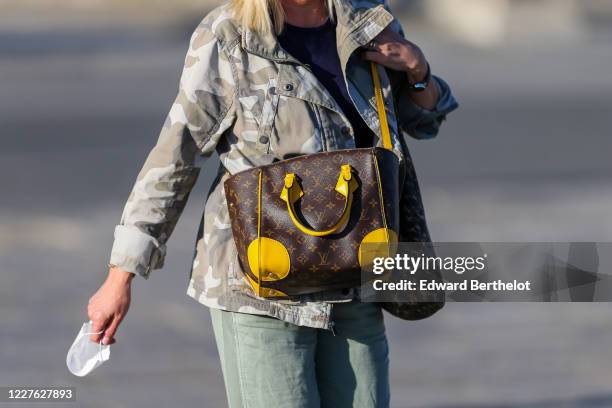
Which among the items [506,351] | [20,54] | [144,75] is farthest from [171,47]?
[506,351]

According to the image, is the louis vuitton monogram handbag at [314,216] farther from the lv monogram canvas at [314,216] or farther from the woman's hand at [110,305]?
the woman's hand at [110,305]

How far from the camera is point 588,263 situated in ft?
13.2

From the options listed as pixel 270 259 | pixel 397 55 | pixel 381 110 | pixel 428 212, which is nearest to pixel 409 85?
pixel 397 55

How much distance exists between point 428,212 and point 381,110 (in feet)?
17.2

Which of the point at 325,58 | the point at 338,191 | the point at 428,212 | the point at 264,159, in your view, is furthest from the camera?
the point at 428,212

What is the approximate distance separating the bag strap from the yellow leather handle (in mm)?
183

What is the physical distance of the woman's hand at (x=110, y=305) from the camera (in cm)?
280

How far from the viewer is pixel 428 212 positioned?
8039mm

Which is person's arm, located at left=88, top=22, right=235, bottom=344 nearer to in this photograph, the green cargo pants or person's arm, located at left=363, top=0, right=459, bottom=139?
the green cargo pants

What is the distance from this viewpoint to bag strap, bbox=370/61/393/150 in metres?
2.79

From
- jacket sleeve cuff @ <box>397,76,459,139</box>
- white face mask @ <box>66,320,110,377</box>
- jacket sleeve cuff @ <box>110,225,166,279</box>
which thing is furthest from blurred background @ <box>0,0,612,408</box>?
jacket sleeve cuff @ <box>110,225,166,279</box>

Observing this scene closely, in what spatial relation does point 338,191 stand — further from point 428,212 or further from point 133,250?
point 428,212

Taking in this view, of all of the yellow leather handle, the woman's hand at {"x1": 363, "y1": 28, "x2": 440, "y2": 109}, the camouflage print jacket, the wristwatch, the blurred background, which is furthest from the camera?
the blurred background

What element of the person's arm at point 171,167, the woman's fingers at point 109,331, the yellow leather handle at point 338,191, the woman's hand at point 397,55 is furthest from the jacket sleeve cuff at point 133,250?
the woman's hand at point 397,55
